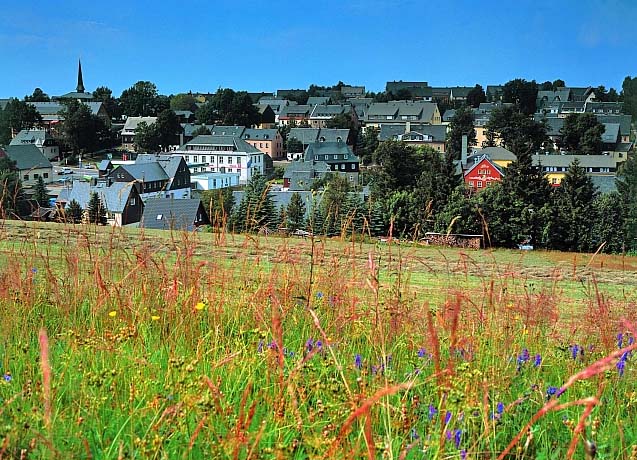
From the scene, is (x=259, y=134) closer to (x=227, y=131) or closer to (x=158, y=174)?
(x=227, y=131)

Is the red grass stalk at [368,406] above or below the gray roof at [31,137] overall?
below

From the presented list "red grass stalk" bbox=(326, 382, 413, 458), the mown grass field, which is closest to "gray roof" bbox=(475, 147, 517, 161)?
the mown grass field

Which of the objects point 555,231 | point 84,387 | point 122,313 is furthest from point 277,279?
point 555,231

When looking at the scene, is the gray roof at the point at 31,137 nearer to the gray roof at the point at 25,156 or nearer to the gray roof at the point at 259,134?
the gray roof at the point at 25,156

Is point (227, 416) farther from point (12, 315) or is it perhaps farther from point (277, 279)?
point (277, 279)

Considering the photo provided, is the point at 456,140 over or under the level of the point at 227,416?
over

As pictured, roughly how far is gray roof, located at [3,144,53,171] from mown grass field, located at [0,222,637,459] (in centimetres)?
3623

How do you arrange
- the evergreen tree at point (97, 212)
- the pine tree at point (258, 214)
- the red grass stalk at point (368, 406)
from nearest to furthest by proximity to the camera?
the red grass stalk at point (368, 406), the pine tree at point (258, 214), the evergreen tree at point (97, 212)

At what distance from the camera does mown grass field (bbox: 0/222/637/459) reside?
1644mm

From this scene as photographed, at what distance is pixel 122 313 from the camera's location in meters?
2.95

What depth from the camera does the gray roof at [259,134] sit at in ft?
208

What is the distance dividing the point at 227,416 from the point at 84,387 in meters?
0.47

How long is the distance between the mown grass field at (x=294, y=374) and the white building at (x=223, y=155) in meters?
49.5

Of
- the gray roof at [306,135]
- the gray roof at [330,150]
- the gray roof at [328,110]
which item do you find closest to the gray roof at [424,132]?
the gray roof at [306,135]
